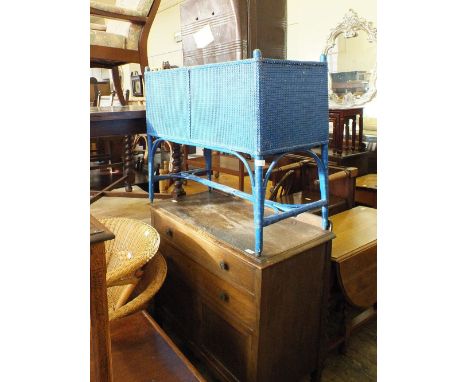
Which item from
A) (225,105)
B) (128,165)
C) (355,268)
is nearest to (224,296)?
(355,268)

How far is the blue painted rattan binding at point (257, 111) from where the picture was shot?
1.29 m

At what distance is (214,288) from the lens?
5.39ft

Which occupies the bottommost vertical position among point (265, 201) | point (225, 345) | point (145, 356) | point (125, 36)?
point (225, 345)

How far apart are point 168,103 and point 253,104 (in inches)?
25.9

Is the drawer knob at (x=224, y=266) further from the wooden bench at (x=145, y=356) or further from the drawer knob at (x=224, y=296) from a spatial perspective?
the wooden bench at (x=145, y=356)

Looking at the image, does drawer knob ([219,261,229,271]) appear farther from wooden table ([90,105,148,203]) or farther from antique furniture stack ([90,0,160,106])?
antique furniture stack ([90,0,160,106])

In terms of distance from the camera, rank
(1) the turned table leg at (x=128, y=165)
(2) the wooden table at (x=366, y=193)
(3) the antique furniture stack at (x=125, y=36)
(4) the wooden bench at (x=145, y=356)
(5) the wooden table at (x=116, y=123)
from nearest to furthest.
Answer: (4) the wooden bench at (x=145, y=356) → (5) the wooden table at (x=116, y=123) → (3) the antique furniture stack at (x=125, y=36) → (2) the wooden table at (x=366, y=193) → (1) the turned table leg at (x=128, y=165)

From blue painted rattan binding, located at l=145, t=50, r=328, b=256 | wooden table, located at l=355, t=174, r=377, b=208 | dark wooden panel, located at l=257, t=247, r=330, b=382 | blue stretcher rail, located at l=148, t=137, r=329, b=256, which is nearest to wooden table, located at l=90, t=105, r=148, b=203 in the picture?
blue painted rattan binding, located at l=145, t=50, r=328, b=256

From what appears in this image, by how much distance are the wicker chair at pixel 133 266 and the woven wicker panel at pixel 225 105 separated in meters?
0.54

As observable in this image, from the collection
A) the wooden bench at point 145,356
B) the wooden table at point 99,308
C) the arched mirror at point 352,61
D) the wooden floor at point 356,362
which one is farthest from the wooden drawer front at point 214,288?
the arched mirror at point 352,61

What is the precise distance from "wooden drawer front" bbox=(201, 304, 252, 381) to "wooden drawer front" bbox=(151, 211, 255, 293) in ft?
0.68

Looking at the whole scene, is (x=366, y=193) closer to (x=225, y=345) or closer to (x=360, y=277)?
(x=360, y=277)
